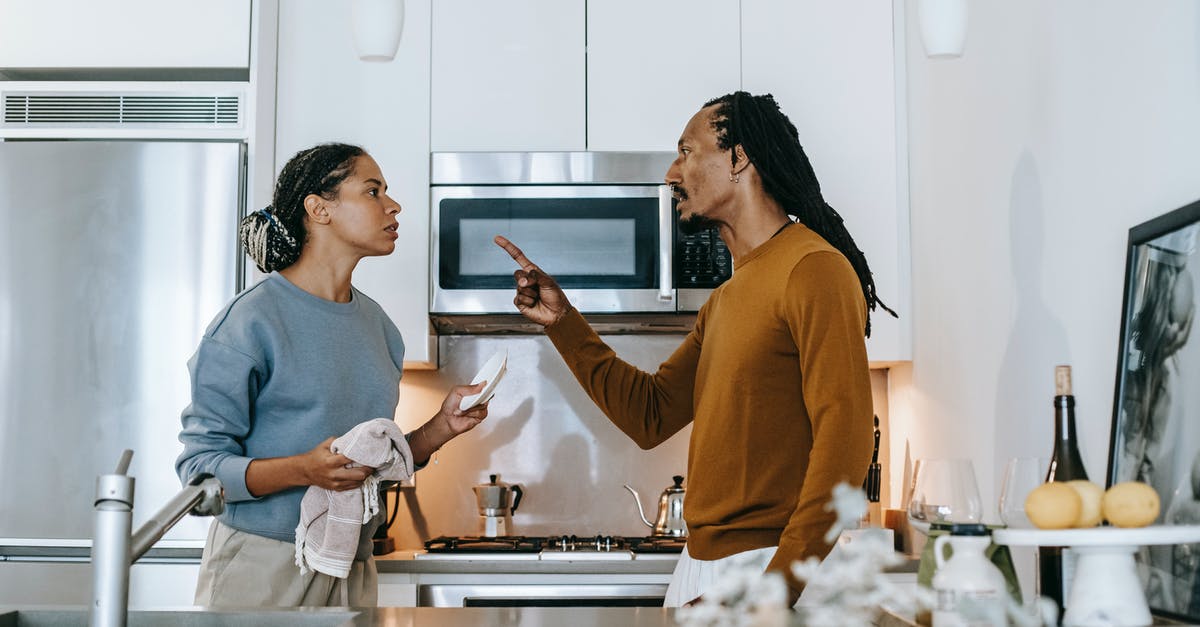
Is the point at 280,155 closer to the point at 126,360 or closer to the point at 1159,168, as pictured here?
the point at 126,360

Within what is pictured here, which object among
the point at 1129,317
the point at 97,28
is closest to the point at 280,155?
the point at 97,28

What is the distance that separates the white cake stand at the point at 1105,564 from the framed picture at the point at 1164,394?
0.84 ft

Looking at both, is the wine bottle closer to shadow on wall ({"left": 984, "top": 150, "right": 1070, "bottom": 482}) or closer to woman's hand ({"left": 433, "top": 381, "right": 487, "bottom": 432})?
shadow on wall ({"left": 984, "top": 150, "right": 1070, "bottom": 482})

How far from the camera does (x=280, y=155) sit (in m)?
2.97

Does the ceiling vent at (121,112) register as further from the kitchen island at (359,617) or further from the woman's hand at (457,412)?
the kitchen island at (359,617)

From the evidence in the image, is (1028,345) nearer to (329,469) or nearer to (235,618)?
(329,469)

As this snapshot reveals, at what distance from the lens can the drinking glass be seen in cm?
136

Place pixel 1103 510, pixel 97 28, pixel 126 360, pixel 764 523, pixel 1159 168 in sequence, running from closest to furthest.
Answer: pixel 1103 510, pixel 1159 168, pixel 764 523, pixel 126 360, pixel 97 28

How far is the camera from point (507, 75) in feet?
9.87

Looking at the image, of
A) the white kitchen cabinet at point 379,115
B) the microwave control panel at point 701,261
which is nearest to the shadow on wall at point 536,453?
the white kitchen cabinet at point 379,115

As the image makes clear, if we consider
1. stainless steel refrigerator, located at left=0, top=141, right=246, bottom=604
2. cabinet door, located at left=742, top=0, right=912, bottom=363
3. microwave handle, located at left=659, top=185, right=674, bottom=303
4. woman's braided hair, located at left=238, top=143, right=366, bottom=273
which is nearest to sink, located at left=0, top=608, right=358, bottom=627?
woman's braided hair, located at left=238, top=143, right=366, bottom=273

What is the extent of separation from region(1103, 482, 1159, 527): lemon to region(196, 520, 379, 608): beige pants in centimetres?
120

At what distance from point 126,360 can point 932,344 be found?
192 cm

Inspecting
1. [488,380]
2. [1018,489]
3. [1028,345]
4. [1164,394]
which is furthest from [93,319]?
[1164,394]
